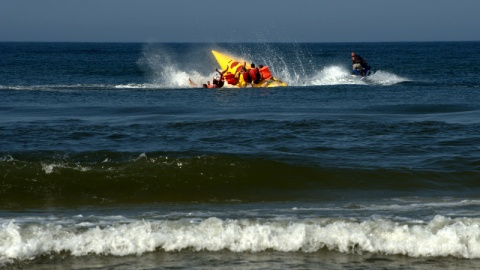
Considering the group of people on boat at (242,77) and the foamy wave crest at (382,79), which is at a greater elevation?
the foamy wave crest at (382,79)

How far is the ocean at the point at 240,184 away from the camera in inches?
365

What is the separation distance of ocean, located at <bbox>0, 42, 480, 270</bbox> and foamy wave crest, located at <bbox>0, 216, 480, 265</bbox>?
2cm

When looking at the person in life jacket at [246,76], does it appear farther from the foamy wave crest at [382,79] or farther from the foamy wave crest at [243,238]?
the foamy wave crest at [243,238]

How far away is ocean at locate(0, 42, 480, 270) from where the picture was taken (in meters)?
9.27

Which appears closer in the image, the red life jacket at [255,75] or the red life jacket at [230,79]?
the red life jacket at [230,79]

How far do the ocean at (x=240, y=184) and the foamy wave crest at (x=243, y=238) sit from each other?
0.06ft

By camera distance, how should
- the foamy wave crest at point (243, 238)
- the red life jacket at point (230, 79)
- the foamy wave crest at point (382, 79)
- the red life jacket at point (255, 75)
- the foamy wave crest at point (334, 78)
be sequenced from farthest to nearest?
the foamy wave crest at point (334, 78), the foamy wave crest at point (382, 79), the red life jacket at point (255, 75), the red life jacket at point (230, 79), the foamy wave crest at point (243, 238)

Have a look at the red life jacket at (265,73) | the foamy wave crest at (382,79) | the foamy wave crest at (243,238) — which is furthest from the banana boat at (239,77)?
the foamy wave crest at (243,238)

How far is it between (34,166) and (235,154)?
344 cm

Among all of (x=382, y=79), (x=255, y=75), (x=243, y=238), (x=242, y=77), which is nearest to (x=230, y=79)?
(x=242, y=77)

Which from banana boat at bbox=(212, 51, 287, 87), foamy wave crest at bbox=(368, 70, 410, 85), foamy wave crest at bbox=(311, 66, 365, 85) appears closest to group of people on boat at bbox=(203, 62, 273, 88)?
banana boat at bbox=(212, 51, 287, 87)

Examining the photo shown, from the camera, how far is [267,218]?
419 inches

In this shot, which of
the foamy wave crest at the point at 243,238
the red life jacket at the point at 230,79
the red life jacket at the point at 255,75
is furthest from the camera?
the red life jacket at the point at 255,75

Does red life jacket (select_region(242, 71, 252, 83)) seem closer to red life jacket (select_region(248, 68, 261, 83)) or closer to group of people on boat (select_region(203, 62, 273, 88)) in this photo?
group of people on boat (select_region(203, 62, 273, 88))
